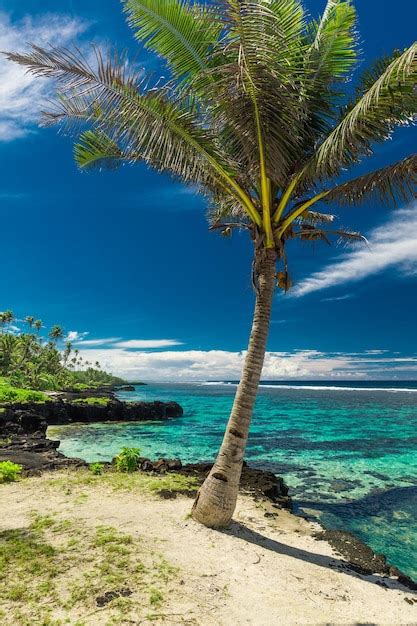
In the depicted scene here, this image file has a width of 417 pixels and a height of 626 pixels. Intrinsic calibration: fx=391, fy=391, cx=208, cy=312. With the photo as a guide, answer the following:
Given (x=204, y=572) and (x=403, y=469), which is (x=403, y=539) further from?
(x=403, y=469)

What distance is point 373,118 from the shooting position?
6.38m

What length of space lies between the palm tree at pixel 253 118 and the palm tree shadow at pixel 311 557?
55 cm

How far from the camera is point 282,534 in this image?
8.19 meters

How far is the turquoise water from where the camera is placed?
38.8ft

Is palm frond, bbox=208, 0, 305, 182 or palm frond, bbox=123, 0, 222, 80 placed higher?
palm frond, bbox=123, 0, 222, 80

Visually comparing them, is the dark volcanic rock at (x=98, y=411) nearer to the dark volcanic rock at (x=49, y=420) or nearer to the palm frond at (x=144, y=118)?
the dark volcanic rock at (x=49, y=420)

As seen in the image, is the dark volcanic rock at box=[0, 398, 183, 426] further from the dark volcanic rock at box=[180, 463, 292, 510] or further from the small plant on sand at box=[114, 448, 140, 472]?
the dark volcanic rock at box=[180, 463, 292, 510]

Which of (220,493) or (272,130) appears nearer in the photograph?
(272,130)

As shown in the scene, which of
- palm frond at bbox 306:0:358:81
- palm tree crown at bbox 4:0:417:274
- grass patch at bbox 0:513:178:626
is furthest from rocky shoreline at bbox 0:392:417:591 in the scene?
palm frond at bbox 306:0:358:81

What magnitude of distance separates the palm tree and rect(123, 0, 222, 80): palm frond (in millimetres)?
18

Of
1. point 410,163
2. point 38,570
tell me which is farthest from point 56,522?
point 410,163

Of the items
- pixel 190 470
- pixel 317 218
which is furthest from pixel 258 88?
pixel 190 470

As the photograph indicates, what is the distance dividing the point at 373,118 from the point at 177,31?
3731mm

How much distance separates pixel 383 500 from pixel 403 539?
3735 mm
